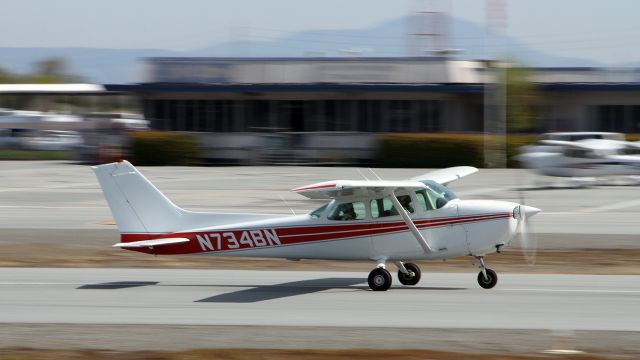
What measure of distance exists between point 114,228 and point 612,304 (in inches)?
565

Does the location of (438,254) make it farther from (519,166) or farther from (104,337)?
(519,166)

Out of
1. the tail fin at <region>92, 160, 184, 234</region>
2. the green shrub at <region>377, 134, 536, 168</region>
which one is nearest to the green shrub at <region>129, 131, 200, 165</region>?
the green shrub at <region>377, 134, 536, 168</region>

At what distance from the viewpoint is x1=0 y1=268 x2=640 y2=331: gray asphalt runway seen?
13.6m

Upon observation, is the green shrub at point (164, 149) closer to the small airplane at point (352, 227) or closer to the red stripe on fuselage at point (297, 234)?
the small airplane at point (352, 227)

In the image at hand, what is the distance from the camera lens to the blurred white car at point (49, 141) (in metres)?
65.9

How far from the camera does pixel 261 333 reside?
12.8 meters

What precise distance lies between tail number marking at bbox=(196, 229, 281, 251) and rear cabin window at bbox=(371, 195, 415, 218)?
159 centimetres

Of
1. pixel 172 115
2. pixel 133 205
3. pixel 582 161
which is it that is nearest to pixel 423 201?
pixel 133 205

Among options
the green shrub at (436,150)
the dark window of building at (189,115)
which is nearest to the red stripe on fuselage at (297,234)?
the green shrub at (436,150)

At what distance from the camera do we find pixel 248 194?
34344 millimetres

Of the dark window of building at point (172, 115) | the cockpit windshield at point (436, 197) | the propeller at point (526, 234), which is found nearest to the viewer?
the propeller at point (526, 234)

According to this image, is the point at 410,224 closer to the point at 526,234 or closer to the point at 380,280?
the point at 380,280

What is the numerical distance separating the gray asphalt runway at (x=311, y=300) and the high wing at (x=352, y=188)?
5.12 feet

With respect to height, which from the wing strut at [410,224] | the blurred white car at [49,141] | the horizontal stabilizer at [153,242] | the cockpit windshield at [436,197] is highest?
the cockpit windshield at [436,197]
